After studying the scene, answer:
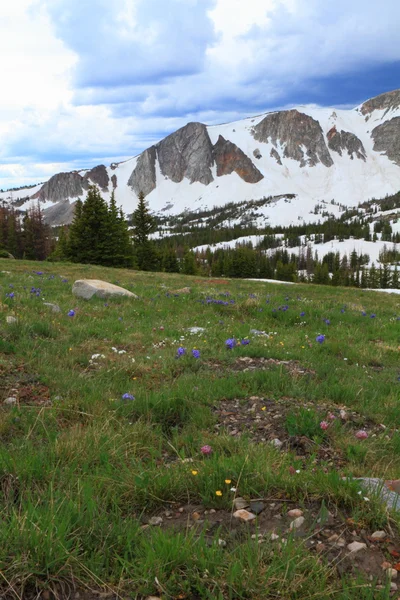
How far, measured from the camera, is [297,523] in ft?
A: 9.16

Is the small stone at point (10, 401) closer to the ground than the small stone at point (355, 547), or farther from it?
farther from it

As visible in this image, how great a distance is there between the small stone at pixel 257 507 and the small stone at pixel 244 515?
55 millimetres

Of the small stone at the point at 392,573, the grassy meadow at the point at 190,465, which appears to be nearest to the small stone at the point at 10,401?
the grassy meadow at the point at 190,465

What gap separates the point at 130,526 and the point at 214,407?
2.91 meters

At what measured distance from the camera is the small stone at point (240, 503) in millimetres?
3039

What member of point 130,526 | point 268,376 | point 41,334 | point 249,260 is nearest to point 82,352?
point 41,334

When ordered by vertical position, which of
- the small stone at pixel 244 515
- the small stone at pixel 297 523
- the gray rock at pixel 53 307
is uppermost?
the gray rock at pixel 53 307

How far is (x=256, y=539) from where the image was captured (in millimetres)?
2465

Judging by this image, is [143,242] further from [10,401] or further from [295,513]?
[295,513]

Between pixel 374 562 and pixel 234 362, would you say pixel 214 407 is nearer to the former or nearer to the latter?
pixel 234 362

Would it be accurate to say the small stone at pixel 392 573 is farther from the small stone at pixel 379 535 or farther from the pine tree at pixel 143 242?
the pine tree at pixel 143 242

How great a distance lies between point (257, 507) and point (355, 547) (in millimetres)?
756

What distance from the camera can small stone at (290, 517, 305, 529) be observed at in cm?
274

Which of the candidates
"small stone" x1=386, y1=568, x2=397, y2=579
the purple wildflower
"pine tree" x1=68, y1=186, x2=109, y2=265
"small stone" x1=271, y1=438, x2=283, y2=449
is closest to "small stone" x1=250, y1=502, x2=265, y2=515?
"small stone" x1=386, y1=568, x2=397, y2=579
